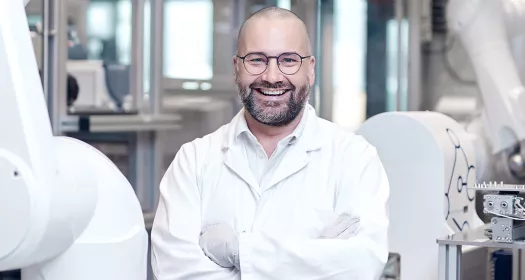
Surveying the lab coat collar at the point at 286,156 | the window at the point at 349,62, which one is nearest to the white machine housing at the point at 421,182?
the lab coat collar at the point at 286,156

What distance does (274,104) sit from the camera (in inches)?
75.7

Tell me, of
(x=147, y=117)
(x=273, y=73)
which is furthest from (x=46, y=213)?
(x=147, y=117)

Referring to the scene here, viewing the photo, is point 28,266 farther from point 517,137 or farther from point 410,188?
point 517,137

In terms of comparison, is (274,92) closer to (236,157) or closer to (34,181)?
(236,157)

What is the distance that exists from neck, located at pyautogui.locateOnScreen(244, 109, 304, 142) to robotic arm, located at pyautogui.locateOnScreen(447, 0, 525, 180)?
5.36 ft

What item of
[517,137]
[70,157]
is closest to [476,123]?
[517,137]

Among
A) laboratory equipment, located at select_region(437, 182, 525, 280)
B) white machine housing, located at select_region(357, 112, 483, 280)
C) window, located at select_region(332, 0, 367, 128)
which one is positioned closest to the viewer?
laboratory equipment, located at select_region(437, 182, 525, 280)

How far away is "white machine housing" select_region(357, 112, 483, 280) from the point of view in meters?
2.71

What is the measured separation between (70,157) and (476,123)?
255 cm

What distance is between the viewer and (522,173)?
135 inches

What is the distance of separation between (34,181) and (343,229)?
0.82 meters

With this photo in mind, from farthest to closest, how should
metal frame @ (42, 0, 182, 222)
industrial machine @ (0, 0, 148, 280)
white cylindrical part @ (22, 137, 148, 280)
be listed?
1. metal frame @ (42, 0, 182, 222)
2. white cylindrical part @ (22, 137, 148, 280)
3. industrial machine @ (0, 0, 148, 280)

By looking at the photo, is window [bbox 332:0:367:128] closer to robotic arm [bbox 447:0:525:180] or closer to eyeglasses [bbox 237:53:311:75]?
robotic arm [bbox 447:0:525:180]

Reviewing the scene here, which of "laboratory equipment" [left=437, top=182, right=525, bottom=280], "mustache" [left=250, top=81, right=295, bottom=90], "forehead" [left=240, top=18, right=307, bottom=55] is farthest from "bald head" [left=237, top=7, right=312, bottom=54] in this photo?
"laboratory equipment" [left=437, top=182, right=525, bottom=280]
